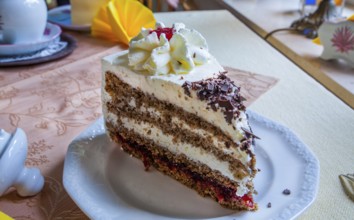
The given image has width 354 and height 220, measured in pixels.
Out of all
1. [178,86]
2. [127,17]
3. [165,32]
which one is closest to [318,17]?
[127,17]

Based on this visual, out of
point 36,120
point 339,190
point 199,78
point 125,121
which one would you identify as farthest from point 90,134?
point 339,190

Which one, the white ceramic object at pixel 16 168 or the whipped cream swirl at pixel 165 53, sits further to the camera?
the whipped cream swirl at pixel 165 53

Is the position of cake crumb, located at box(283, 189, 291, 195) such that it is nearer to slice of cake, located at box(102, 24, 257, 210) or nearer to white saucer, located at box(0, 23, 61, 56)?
slice of cake, located at box(102, 24, 257, 210)

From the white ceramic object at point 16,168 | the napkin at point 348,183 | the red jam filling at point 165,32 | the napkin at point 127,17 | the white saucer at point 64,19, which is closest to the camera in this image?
the white ceramic object at point 16,168

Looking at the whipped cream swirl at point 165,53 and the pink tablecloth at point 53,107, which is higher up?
the whipped cream swirl at point 165,53

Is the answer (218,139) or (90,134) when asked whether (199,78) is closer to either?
(218,139)

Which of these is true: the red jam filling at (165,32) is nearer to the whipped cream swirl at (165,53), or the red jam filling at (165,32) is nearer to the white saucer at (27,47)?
the whipped cream swirl at (165,53)

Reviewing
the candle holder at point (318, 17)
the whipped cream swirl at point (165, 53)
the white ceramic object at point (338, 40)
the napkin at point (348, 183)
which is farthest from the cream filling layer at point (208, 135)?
the candle holder at point (318, 17)
